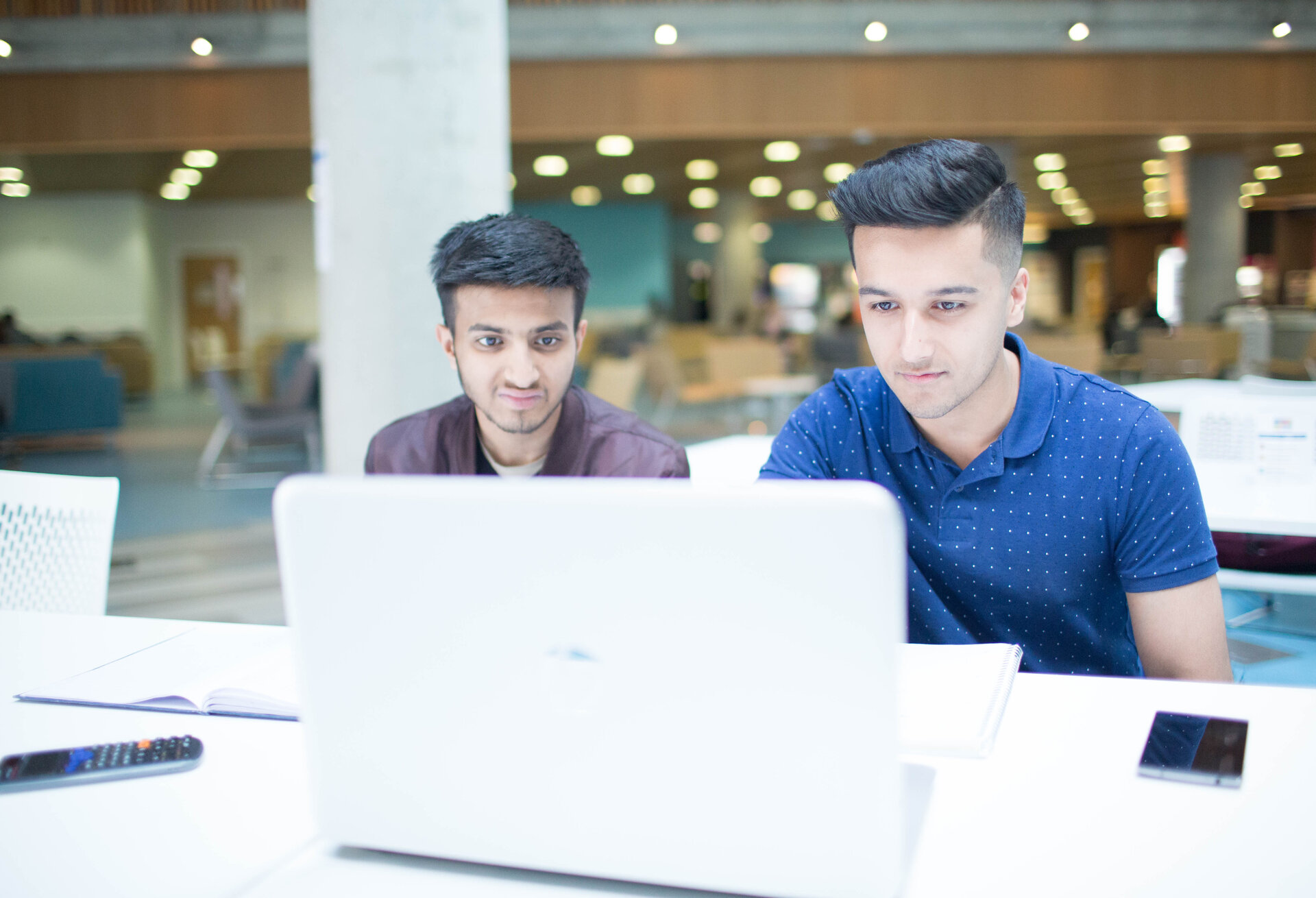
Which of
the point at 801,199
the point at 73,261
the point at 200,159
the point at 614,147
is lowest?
the point at 73,261

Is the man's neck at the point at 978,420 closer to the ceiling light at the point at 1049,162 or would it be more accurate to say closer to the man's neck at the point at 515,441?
the man's neck at the point at 515,441

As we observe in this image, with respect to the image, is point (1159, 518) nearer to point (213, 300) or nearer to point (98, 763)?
point (98, 763)


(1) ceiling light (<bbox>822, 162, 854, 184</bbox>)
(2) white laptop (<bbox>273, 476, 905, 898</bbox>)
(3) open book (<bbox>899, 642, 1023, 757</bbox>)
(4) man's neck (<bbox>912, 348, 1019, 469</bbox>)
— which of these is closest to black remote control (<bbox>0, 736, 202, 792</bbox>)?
(2) white laptop (<bbox>273, 476, 905, 898</bbox>)

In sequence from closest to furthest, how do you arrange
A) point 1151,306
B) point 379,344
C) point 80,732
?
point 80,732 < point 379,344 < point 1151,306

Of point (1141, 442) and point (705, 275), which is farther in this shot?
point (705, 275)

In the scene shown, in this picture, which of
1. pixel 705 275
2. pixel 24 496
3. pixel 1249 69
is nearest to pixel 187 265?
pixel 705 275

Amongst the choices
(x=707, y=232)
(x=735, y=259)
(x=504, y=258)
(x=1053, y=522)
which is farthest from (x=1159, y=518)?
(x=707, y=232)

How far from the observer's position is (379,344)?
3.66m

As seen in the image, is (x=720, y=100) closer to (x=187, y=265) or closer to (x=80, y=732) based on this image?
(x=80, y=732)

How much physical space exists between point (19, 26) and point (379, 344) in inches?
305

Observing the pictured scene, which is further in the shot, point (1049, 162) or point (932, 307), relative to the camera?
point (1049, 162)

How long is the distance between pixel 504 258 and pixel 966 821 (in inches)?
50.1

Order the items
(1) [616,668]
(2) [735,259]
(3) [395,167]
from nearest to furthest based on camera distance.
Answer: (1) [616,668] → (3) [395,167] → (2) [735,259]

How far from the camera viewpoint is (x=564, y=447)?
1.96 meters
